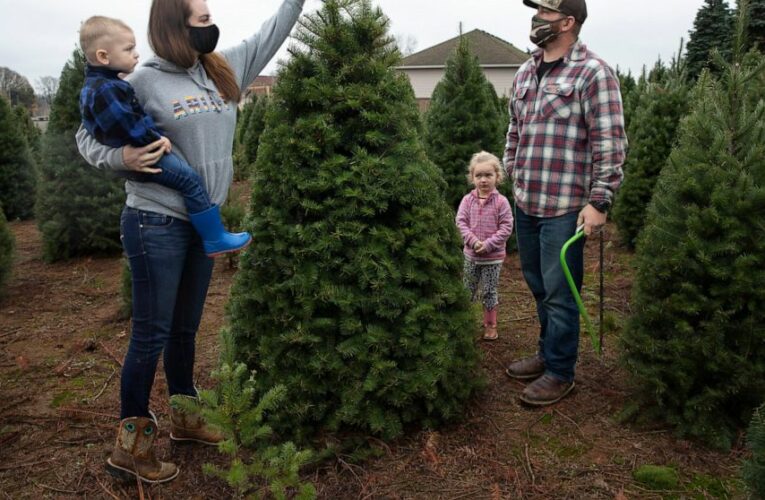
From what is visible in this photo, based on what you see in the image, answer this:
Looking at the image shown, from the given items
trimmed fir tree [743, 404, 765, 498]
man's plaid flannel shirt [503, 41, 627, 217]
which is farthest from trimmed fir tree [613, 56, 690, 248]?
trimmed fir tree [743, 404, 765, 498]

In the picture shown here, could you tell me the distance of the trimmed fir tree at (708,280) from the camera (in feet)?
9.40

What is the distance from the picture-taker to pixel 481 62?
118 feet

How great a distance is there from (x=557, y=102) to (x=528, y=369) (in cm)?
179

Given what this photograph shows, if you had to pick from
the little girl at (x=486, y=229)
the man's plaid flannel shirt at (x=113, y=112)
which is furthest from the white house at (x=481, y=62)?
the man's plaid flannel shirt at (x=113, y=112)

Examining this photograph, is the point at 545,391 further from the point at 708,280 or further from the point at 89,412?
the point at 89,412

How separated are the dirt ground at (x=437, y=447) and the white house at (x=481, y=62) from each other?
1315 inches

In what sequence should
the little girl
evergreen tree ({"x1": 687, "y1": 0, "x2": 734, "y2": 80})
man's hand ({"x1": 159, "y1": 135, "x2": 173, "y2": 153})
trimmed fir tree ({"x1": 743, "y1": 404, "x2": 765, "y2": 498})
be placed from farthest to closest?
1. evergreen tree ({"x1": 687, "y1": 0, "x2": 734, "y2": 80})
2. the little girl
3. man's hand ({"x1": 159, "y1": 135, "x2": 173, "y2": 153})
4. trimmed fir tree ({"x1": 743, "y1": 404, "x2": 765, "y2": 498})

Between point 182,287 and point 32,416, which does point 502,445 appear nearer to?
point 182,287

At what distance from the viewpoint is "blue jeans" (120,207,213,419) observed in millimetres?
2674

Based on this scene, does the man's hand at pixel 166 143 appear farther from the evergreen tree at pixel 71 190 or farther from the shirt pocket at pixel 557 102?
the evergreen tree at pixel 71 190

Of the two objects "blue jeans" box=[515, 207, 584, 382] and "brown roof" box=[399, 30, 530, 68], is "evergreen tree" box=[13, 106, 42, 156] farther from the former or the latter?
"brown roof" box=[399, 30, 530, 68]

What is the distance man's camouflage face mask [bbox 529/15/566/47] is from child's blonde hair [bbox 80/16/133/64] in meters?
2.21

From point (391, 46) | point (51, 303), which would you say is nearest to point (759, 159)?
point (391, 46)

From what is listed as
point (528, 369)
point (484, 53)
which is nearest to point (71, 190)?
point (528, 369)
